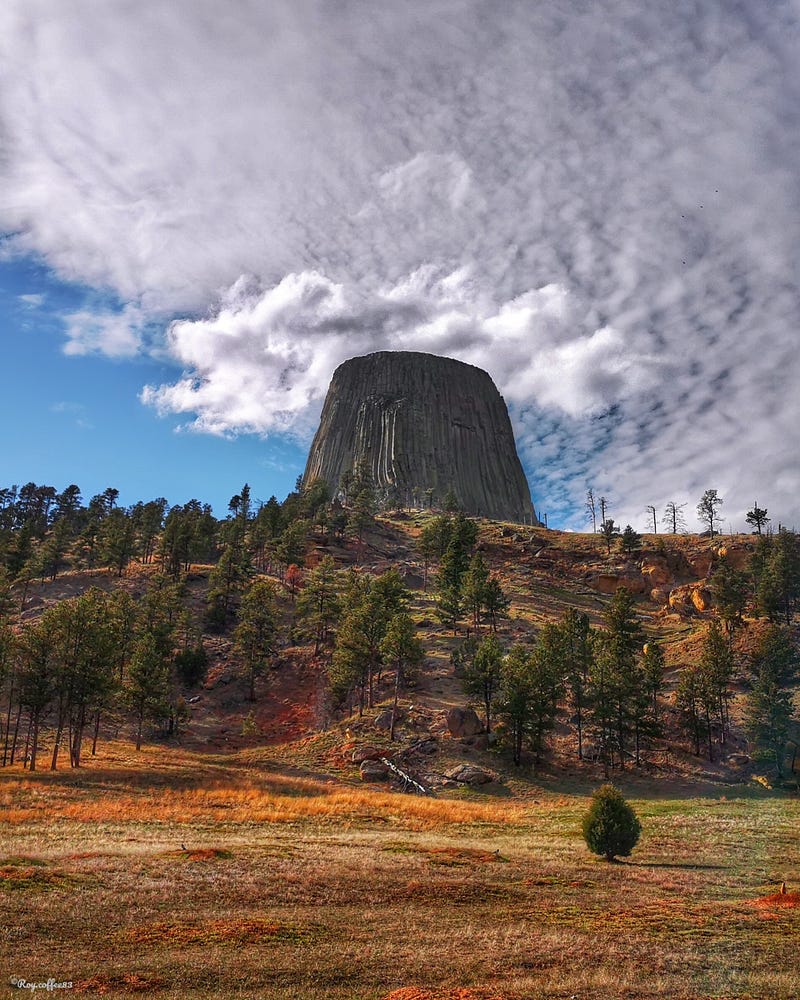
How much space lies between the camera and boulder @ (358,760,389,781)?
5524cm

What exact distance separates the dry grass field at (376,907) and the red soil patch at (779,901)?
151mm

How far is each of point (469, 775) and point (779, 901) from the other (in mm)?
37544

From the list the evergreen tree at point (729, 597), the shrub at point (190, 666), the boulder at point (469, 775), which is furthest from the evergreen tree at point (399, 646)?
the evergreen tree at point (729, 597)

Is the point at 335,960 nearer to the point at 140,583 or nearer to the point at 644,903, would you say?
the point at 644,903

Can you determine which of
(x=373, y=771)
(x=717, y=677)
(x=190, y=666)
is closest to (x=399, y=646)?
(x=373, y=771)

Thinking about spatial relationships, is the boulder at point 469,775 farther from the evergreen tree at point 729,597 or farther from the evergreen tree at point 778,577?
the evergreen tree at point 778,577

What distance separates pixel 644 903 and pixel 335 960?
38.3ft

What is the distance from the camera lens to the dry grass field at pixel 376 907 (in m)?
12.6

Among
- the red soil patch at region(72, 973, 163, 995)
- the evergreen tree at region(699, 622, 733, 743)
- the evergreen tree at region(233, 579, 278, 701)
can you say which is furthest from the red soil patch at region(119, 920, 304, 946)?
the evergreen tree at region(233, 579, 278, 701)

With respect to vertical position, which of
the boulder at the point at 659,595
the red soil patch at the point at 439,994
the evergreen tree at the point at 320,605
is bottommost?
the red soil patch at the point at 439,994

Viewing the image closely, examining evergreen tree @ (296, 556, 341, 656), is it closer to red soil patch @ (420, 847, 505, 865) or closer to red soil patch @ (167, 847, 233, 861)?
red soil patch @ (420, 847, 505, 865)

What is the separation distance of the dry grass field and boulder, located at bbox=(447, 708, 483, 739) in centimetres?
2211

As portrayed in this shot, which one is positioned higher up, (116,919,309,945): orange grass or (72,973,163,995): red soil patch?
(72,973,163,995): red soil patch

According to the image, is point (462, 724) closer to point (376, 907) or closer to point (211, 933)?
point (376, 907)
